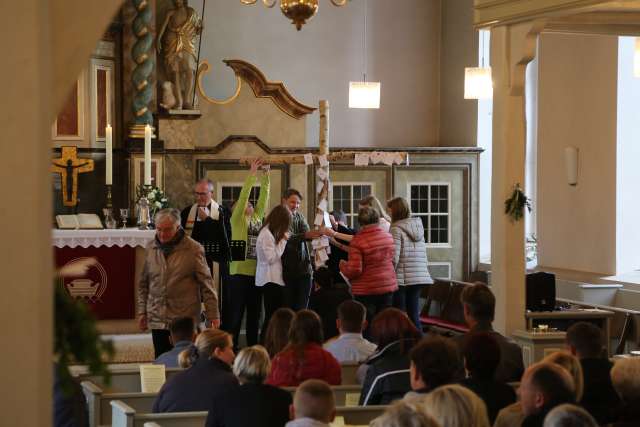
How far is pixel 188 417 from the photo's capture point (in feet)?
18.4

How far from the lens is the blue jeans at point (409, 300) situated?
11305mm

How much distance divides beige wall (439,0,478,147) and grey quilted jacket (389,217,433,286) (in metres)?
6.37

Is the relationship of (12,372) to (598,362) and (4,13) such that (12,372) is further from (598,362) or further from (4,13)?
(598,362)

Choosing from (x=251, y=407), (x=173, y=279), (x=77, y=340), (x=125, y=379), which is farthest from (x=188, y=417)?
(x=173, y=279)

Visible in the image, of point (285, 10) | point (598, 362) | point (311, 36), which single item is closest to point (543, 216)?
point (311, 36)

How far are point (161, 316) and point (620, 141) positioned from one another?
7034 millimetres

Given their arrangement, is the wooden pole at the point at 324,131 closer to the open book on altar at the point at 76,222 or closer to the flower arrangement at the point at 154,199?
the flower arrangement at the point at 154,199

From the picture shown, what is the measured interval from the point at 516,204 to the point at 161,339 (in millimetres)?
3168

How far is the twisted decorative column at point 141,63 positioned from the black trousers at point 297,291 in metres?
5.24

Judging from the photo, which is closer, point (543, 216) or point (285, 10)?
point (285, 10)

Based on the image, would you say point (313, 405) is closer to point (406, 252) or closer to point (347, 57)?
point (406, 252)

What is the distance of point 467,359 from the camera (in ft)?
17.5

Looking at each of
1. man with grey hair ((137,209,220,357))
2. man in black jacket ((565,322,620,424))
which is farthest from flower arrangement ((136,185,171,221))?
man in black jacket ((565,322,620,424))

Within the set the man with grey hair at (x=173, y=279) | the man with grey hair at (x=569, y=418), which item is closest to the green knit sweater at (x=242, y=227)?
the man with grey hair at (x=173, y=279)
